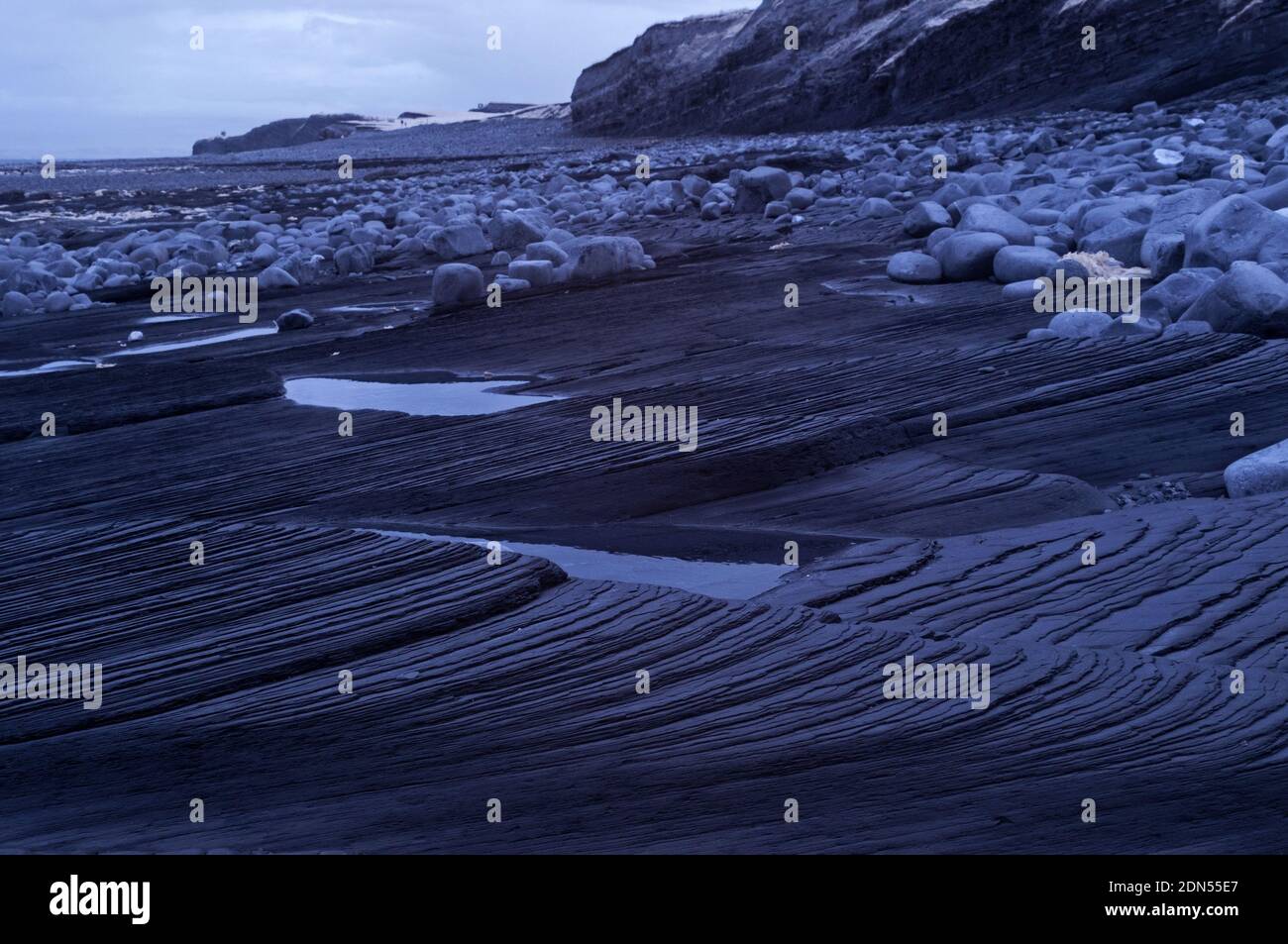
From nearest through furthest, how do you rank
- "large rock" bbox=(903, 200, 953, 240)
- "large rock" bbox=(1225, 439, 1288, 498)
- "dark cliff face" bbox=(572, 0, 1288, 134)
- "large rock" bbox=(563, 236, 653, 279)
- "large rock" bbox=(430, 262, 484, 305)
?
"large rock" bbox=(1225, 439, 1288, 498) < "large rock" bbox=(430, 262, 484, 305) < "large rock" bbox=(563, 236, 653, 279) < "large rock" bbox=(903, 200, 953, 240) < "dark cliff face" bbox=(572, 0, 1288, 134)

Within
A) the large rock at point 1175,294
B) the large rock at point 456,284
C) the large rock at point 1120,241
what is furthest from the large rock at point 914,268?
the large rock at point 456,284

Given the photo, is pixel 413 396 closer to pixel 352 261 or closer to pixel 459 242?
pixel 352 261

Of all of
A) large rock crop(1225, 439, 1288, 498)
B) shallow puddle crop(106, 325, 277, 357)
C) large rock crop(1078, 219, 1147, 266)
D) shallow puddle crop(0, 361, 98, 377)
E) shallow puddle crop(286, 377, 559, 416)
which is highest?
large rock crop(1078, 219, 1147, 266)

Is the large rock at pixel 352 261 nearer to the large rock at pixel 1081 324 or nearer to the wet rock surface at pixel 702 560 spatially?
the wet rock surface at pixel 702 560

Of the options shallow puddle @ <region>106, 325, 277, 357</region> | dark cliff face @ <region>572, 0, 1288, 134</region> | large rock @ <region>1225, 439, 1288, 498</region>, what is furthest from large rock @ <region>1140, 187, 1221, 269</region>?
dark cliff face @ <region>572, 0, 1288, 134</region>

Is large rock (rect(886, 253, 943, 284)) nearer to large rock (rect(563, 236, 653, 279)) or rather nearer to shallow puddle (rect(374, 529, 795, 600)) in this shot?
large rock (rect(563, 236, 653, 279))

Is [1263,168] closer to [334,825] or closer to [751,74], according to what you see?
[334,825]

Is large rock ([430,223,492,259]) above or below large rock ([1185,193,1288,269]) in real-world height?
above
